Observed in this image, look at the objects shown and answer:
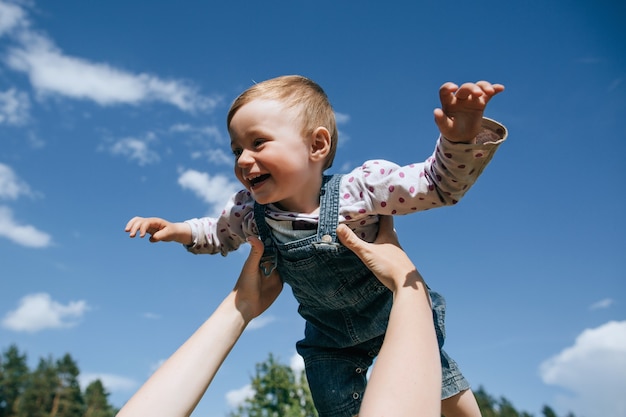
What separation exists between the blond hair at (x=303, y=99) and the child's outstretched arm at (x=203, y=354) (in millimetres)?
676

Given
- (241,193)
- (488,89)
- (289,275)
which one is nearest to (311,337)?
(289,275)

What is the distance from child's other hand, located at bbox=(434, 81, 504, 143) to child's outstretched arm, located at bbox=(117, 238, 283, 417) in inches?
45.7

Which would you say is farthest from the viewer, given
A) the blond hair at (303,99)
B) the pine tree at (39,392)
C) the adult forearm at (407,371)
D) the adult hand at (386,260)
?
the pine tree at (39,392)

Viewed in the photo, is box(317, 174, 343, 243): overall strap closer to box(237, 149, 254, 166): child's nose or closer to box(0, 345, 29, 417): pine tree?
box(237, 149, 254, 166): child's nose

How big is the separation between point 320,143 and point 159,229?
3.24ft

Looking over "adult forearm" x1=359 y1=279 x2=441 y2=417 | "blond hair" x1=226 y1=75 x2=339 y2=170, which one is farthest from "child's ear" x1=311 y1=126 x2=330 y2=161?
"adult forearm" x1=359 y1=279 x2=441 y2=417

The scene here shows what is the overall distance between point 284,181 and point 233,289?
1.98 ft

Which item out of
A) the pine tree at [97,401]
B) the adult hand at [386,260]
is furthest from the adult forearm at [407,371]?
the pine tree at [97,401]

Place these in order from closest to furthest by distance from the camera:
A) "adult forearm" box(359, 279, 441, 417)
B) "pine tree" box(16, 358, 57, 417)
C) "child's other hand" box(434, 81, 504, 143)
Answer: "adult forearm" box(359, 279, 441, 417), "child's other hand" box(434, 81, 504, 143), "pine tree" box(16, 358, 57, 417)

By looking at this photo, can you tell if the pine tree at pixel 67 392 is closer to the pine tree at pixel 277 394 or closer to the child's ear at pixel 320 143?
the pine tree at pixel 277 394

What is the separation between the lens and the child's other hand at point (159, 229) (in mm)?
2664

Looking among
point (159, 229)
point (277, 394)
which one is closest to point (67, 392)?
point (277, 394)

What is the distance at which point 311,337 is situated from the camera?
3029 mm

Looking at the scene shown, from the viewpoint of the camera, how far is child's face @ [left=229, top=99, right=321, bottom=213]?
8.48ft
